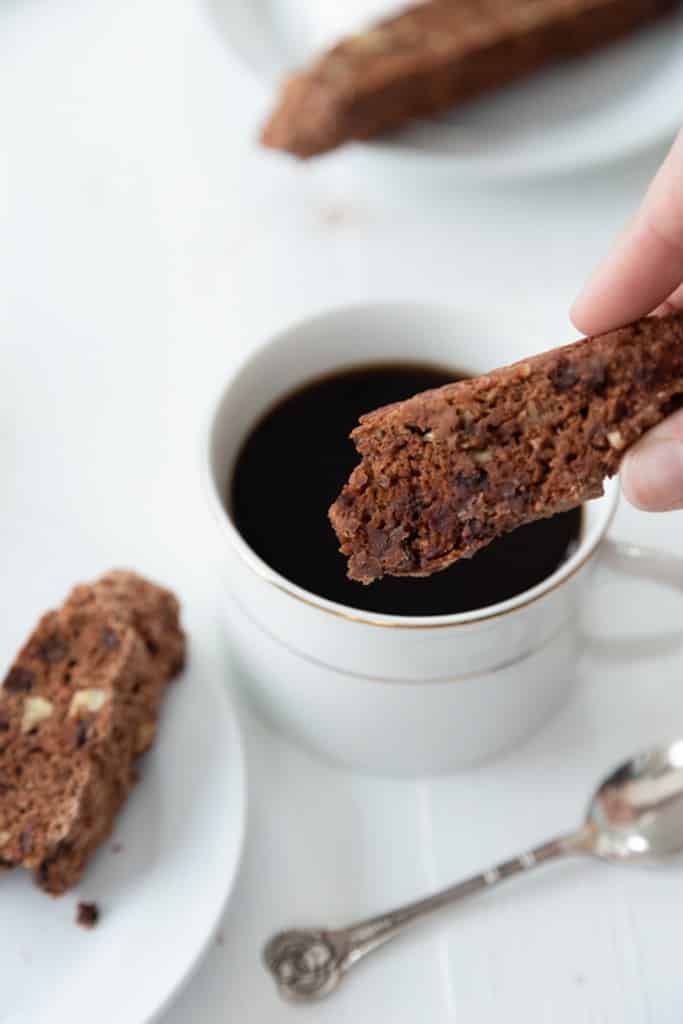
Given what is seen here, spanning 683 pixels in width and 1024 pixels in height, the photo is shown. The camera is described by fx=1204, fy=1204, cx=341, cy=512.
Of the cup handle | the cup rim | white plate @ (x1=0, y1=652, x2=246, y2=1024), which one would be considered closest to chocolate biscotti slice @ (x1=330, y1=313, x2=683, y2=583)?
the cup rim

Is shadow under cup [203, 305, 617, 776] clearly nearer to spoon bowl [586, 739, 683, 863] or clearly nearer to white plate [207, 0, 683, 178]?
spoon bowl [586, 739, 683, 863]

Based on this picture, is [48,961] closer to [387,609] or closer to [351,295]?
[387,609]

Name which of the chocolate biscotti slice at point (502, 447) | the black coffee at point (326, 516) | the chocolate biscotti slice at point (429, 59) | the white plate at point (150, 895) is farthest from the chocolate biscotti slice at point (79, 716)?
the chocolate biscotti slice at point (429, 59)

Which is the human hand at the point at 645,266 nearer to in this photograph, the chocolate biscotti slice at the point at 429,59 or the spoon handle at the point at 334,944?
the spoon handle at the point at 334,944

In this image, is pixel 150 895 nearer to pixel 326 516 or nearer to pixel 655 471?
pixel 326 516

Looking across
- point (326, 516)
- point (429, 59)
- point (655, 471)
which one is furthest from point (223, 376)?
point (655, 471)

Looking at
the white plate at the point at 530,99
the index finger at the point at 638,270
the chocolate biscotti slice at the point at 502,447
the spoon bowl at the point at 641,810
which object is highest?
the chocolate biscotti slice at the point at 502,447
